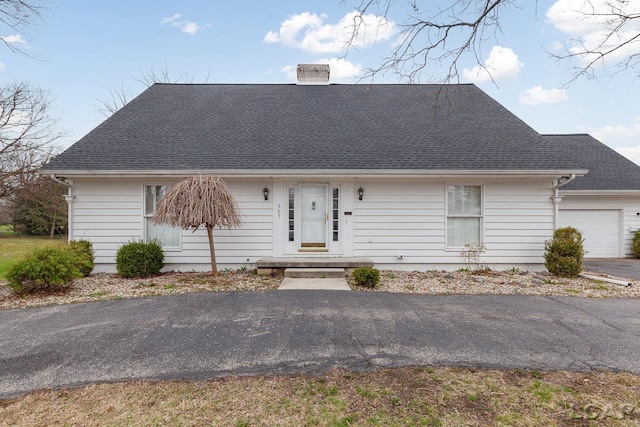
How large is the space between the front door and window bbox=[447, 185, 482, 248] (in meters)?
3.35

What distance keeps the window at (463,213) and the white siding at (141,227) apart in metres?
4.81

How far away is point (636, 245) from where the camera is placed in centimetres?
1154

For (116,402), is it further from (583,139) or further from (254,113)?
(583,139)

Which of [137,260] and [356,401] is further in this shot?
[137,260]

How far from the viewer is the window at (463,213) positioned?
868 centimetres

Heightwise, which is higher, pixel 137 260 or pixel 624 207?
pixel 624 207

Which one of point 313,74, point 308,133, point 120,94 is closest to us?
point 308,133

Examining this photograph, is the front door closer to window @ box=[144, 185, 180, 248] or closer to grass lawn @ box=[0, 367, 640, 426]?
window @ box=[144, 185, 180, 248]

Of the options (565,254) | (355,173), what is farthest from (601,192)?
(355,173)

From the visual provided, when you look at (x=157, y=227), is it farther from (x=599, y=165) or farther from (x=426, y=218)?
(x=599, y=165)

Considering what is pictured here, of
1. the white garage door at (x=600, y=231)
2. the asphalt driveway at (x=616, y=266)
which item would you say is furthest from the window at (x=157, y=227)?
the white garage door at (x=600, y=231)

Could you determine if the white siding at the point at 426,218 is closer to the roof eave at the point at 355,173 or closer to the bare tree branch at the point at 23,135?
the roof eave at the point at 355,173

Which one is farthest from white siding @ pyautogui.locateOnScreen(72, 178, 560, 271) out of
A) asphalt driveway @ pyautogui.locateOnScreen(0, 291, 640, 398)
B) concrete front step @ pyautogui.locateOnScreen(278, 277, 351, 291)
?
asphalt driveway @ pyautogui.locateOnScreen(0, 291, 640, 398)

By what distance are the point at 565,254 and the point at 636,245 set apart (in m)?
6.48
